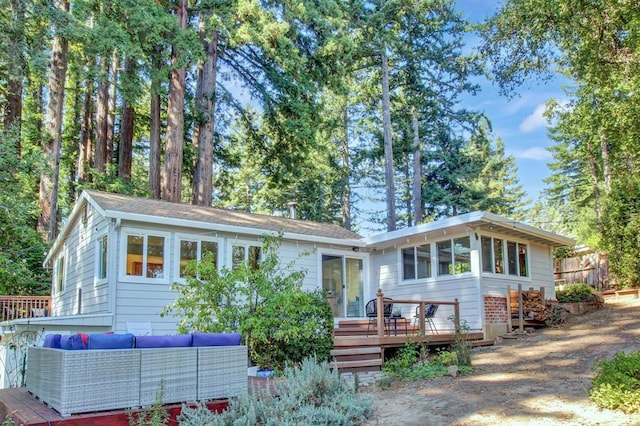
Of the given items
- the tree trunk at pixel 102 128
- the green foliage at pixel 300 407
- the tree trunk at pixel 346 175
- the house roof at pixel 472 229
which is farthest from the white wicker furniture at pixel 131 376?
the tree trunk at pixel 346 175

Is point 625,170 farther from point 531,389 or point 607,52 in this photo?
point 531,389

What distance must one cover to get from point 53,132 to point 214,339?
40.9 feet

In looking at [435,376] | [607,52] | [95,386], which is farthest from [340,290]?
[95,386]

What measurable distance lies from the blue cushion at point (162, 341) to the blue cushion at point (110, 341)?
0.35 ft

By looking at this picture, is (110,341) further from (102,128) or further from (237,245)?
(102,128)

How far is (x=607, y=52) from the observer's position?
836 cm

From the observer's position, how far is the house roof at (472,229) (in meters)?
10.7

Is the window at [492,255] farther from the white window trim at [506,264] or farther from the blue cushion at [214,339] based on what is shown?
the blue cushion at [214,339]

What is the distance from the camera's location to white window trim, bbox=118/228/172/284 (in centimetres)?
920

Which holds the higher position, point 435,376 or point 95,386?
point 95,386

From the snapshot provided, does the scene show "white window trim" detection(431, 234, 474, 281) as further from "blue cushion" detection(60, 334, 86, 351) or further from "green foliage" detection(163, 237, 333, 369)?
"blue cushion" detection(60, 334, 86, 351)

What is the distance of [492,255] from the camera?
38.3 ft

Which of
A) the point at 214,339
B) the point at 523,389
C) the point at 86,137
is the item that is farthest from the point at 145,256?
the point at 86,137

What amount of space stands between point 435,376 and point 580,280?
12681mm
